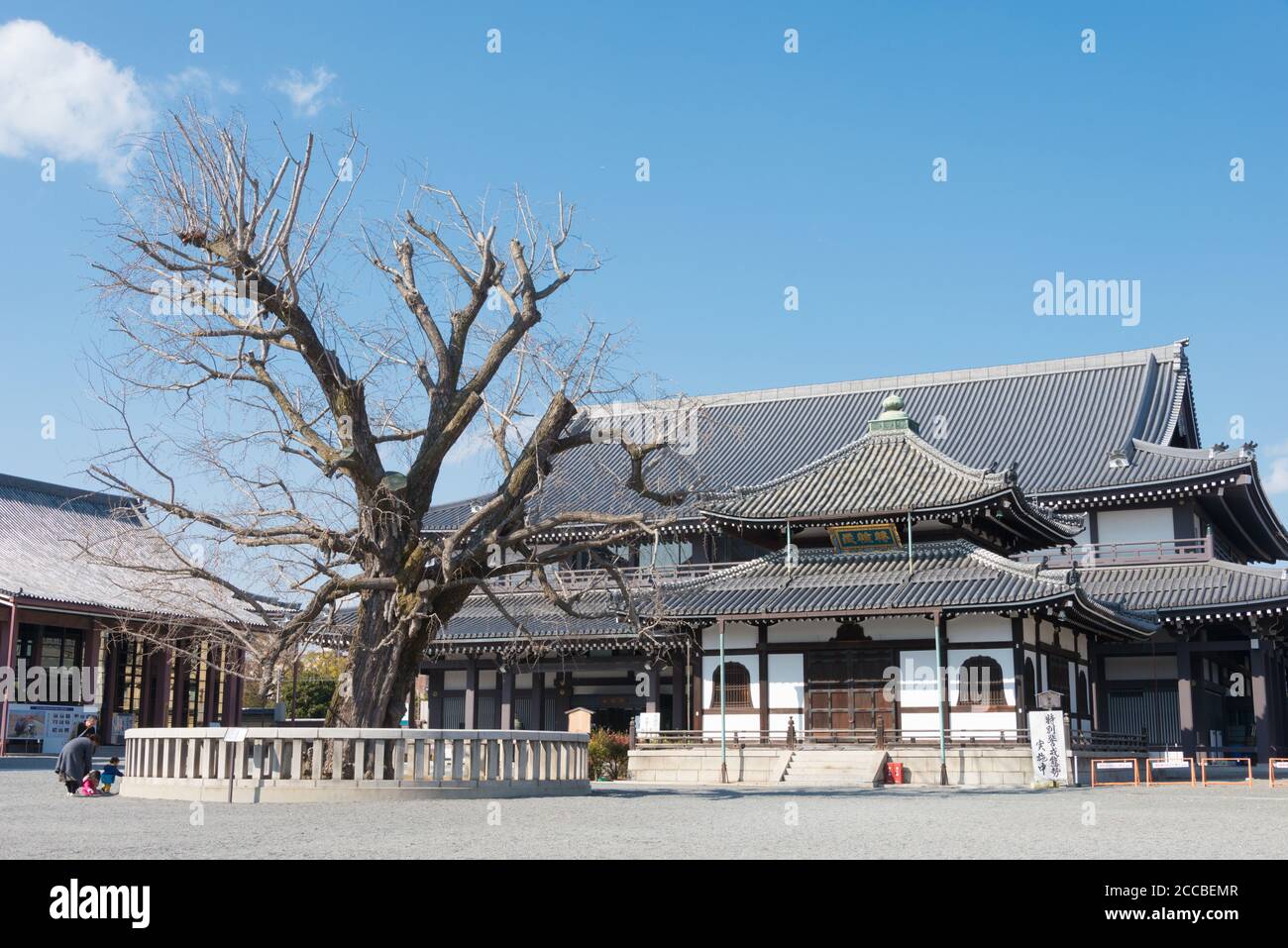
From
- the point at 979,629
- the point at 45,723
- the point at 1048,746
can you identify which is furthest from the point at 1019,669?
the point at 45,723

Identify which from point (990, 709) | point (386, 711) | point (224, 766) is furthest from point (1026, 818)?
point (990, 709)

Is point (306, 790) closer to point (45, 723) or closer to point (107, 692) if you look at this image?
point (45, 723)

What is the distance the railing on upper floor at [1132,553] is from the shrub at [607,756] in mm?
11972

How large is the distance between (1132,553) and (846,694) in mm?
10337

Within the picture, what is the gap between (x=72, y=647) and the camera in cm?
3931

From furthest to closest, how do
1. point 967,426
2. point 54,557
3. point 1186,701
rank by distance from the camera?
point 967,426
point 54,557
point 1186,701

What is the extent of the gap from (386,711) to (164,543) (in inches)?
154

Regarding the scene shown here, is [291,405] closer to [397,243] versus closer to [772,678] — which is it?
[397,243]

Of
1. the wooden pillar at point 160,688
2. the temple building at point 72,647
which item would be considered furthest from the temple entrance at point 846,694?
the wooden pillar at point 160,688

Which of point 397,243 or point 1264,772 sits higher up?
point 397,243

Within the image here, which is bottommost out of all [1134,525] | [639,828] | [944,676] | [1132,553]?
[639,828]

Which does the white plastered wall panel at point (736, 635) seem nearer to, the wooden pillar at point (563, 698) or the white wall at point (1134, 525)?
the wooden pillar at point (563, 698)

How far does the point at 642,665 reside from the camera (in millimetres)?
36188

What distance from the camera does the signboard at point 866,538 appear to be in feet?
102
